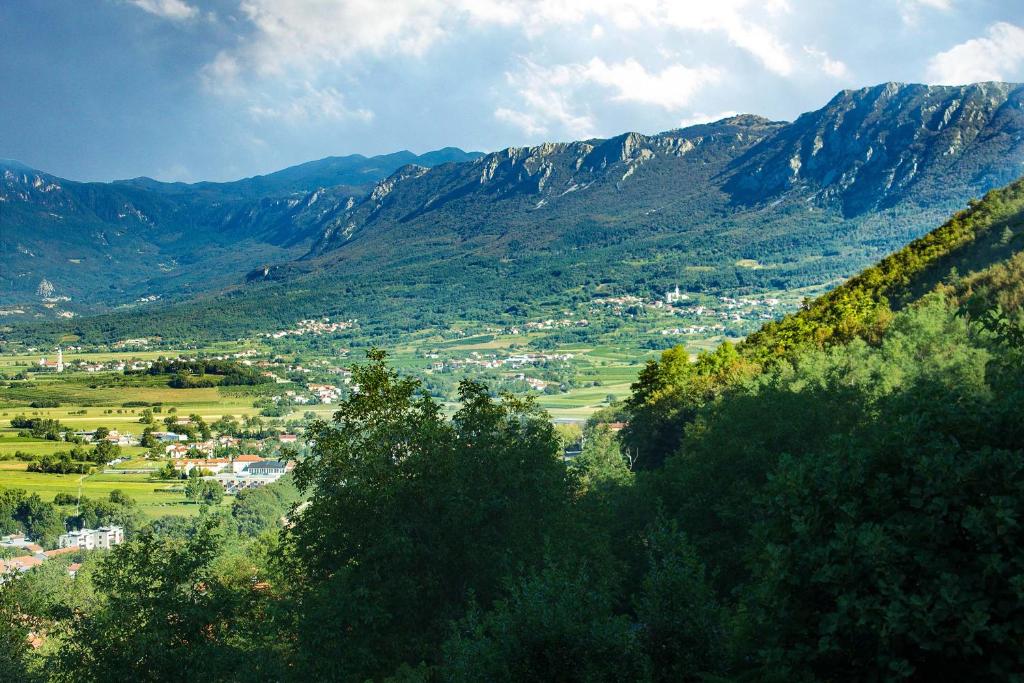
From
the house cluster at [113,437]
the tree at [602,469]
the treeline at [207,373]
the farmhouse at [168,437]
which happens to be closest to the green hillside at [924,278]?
the tree at [602,469]

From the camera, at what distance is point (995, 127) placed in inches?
7293

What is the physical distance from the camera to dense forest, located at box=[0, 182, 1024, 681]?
7.35 m

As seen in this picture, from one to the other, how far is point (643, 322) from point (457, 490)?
475 ft

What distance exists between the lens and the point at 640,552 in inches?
801

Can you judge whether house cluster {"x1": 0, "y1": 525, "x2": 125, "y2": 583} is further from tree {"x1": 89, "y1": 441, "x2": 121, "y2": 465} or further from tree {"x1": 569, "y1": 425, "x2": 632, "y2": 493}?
tree {"x1": 569, "y1": 425, "x2": 632, "y2": 493}

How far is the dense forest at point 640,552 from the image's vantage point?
24.1 ft

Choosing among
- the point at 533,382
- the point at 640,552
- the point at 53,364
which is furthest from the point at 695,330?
the point at 640,552

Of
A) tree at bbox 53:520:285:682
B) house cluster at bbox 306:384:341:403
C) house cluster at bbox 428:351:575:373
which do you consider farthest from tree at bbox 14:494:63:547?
house cluster at bbox 428:351:575:373

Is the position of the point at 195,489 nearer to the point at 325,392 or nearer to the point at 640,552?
the point at 325,392

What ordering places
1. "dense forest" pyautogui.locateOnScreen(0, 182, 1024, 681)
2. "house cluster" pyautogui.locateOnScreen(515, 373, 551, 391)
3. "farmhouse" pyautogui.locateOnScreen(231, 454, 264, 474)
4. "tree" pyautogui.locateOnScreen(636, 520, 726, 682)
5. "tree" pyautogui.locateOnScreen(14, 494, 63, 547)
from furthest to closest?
"house cluster" pyautogui.locateOnScreen(515, 373, 551, 391) < "farmhouse" pyautogui.locateOnScreen(231, 454, 264, 474) < "tree" pyautogui.locateOnScreen(14, 494, 63, 547) < "tree" pyautogui.locateOnScreen(636, 520, 726, 682) < "dense forest" pyautogui.locateOnScreen(0, 182, 1024, 681)

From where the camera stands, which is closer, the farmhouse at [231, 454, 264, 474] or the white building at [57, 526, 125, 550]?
the white building at [57, 526, 125, 550]

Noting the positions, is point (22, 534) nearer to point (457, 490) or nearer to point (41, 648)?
point (41, 648)

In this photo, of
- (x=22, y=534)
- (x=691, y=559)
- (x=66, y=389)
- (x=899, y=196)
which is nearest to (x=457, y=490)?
(x=691, y=559)

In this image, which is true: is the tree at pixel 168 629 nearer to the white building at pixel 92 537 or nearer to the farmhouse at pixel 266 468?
the white building at pixel 92 537
